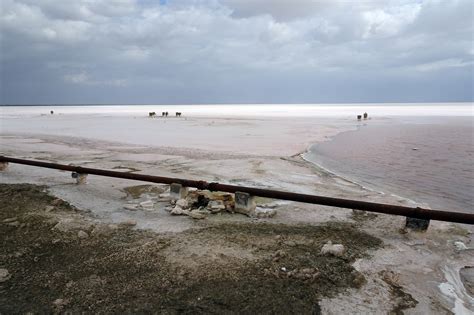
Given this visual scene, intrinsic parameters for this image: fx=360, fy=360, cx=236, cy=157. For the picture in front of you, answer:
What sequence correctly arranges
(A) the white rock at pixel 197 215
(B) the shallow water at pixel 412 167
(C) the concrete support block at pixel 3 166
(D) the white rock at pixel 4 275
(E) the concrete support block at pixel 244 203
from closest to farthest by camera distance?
(D) the white rock at pixel 4 275 → (A) the white rock at pixel 197 215 → (E) the concrete support block at pixel 244 203 → (B) the shallow water at pixel 412 167 → (C) the concrete support block at pixel 3 166

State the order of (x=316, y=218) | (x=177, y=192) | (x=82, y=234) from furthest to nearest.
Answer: (x=177, y=192) → (x=316, y=218) → (x=82, y=234)

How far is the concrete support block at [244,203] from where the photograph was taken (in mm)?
5145

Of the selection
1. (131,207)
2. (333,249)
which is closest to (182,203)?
(131,207)

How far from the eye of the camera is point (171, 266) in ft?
12.0

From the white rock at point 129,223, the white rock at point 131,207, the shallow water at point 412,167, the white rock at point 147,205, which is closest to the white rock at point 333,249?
the white rock at point 129,223

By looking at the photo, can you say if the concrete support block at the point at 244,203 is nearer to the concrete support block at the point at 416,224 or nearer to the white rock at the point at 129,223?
the white rock at the point at 129,223

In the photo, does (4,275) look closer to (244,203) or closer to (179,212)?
(179,212)

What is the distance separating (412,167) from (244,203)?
7127mm

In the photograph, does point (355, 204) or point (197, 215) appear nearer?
point (355, 204)

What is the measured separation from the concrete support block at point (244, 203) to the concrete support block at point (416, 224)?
2061mm

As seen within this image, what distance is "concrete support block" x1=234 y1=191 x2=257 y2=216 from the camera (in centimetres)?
514

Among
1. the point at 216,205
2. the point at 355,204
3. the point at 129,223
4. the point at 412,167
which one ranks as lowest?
the point at 412,167

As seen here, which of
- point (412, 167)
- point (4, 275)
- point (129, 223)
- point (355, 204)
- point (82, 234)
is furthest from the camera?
point (412, 167)

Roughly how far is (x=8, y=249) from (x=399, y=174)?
8642mm
